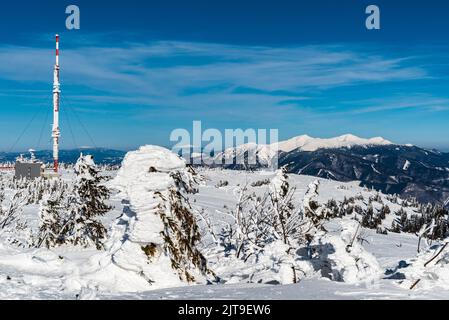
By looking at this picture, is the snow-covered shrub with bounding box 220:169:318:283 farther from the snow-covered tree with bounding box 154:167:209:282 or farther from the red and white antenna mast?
the red and white antenna mast

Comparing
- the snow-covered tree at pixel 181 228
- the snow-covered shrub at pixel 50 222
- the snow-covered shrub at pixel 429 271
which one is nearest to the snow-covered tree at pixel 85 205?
the snow-covered shrub at pixel 50 222

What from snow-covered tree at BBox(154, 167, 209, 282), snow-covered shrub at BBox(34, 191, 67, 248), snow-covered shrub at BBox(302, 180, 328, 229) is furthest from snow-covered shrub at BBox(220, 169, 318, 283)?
snow-covered shrub at BBox(34, 191, 67, 248)

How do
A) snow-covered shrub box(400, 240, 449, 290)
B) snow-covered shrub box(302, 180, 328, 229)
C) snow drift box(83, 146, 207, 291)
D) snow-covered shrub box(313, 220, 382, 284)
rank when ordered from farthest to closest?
snow-covered shrub box(302, 180, 328, 229) < snow drift box(83, 146, 207, 291) < snow-covered shrub box(313, 220, 382, 284) < snow-covered shrub box(400, 240, 449, 290)

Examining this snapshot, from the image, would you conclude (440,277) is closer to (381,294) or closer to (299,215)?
(381,294)

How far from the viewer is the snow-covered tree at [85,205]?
26.7 meters

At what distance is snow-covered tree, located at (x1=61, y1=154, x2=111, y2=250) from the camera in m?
26.7

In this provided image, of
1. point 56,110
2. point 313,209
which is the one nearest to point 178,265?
point 313,209

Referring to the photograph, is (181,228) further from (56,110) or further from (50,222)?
(56,110)

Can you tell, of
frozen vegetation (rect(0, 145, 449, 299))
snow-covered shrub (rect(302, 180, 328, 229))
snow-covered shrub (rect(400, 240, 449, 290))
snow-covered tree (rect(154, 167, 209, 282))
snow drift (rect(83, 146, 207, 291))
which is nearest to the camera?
frozen vegetation (rect(0, 145, 449, 299))

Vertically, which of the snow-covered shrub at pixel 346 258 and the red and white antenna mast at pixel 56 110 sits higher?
the red and white antenna mast at pixel 56 110

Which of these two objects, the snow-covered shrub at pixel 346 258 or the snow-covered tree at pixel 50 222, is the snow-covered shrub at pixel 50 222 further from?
the snow-covered shrub at pixel 346 258

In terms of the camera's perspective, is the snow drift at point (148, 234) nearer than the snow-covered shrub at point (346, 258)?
No
